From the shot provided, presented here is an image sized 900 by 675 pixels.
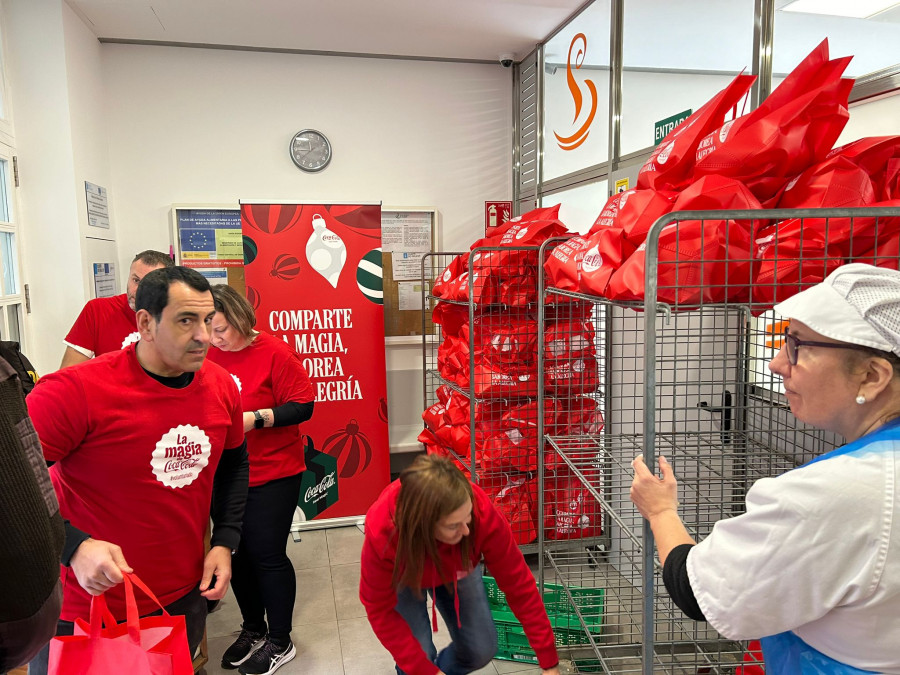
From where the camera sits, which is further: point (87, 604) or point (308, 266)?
point (308, 266)

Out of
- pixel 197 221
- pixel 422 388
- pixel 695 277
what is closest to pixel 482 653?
pixel 695 277

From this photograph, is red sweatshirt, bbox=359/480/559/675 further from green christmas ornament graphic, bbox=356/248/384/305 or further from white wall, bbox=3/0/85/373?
white wall, bbox=3/0/85/373

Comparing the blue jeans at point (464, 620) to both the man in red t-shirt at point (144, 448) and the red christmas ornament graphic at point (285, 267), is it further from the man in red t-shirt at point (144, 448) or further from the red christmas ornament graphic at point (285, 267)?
the red christmas ornament graphic at point (285, 267)

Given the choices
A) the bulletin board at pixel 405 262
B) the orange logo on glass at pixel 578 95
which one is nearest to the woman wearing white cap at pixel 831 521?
the orange logo on glass at pixel 578 95

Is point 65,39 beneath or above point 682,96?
above

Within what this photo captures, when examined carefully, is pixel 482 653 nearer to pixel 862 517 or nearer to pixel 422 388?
pixel 862 517

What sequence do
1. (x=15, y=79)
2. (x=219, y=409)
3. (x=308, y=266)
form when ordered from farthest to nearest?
(x=308, y=266)
(x=15, y=79)
(x=219, y=409)

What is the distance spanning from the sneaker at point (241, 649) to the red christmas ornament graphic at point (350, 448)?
134cm

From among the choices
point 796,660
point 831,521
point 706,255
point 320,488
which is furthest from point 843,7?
point 320,488

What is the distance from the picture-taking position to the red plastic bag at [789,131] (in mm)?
1467

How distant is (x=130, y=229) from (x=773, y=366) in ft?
12.6

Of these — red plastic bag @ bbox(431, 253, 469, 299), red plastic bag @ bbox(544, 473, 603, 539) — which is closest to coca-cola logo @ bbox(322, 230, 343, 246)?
red plastic bag @ bbox(431, 253, 469, 299)

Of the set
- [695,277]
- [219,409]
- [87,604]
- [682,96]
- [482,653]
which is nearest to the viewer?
[695,277]

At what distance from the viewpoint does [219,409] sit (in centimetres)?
165
